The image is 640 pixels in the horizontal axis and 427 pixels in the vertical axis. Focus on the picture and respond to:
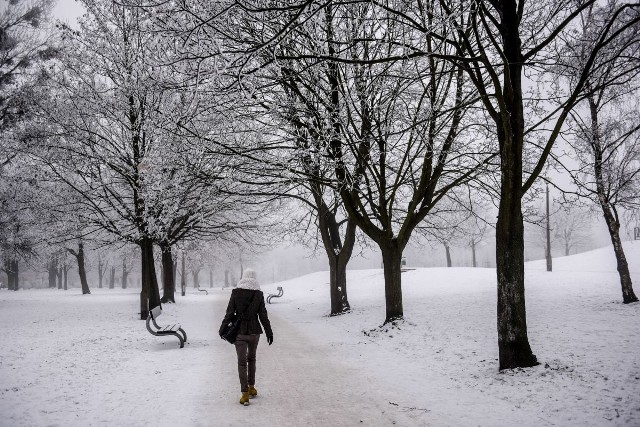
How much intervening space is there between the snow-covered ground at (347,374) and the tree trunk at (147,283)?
2.02 metres

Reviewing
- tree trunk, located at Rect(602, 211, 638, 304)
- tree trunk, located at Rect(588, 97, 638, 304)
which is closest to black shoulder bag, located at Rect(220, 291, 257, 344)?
tree trunk, located at Rect(588, 97, 638, 304)

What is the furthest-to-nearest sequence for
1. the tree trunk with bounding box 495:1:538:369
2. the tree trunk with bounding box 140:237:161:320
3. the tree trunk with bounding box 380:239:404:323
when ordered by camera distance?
the tree trunk with bounding box 140:237:161:320 < the tree trunk with bounding box 380:239:404:323 < the tree trunk with bounding box 495:1:538:369

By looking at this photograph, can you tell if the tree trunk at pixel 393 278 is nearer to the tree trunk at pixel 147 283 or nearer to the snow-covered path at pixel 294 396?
the snow-covered path at pixel 294 396

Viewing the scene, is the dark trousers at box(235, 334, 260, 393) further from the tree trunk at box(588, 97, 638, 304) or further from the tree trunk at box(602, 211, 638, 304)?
the tree trunk at box(602, 211, 638, 304)

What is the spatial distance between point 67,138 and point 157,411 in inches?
509

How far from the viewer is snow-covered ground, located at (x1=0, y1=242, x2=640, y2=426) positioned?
464cm

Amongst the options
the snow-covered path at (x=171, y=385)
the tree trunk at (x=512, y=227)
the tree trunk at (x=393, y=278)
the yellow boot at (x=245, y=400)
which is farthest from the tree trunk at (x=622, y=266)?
the yellow boot at (x=245, y=400)

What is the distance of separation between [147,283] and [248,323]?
34.4 ft

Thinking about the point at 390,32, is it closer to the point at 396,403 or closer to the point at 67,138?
the point at 396,403

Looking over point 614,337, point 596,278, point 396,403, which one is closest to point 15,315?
point 396,403

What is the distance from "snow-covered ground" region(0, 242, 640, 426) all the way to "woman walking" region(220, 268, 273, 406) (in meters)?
0.38

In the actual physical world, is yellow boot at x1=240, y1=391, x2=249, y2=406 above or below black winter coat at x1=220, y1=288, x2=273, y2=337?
below

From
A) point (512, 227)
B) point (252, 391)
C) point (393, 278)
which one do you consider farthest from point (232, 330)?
point (393, 278)

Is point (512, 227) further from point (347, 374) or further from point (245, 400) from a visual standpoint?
point (245, 400)
